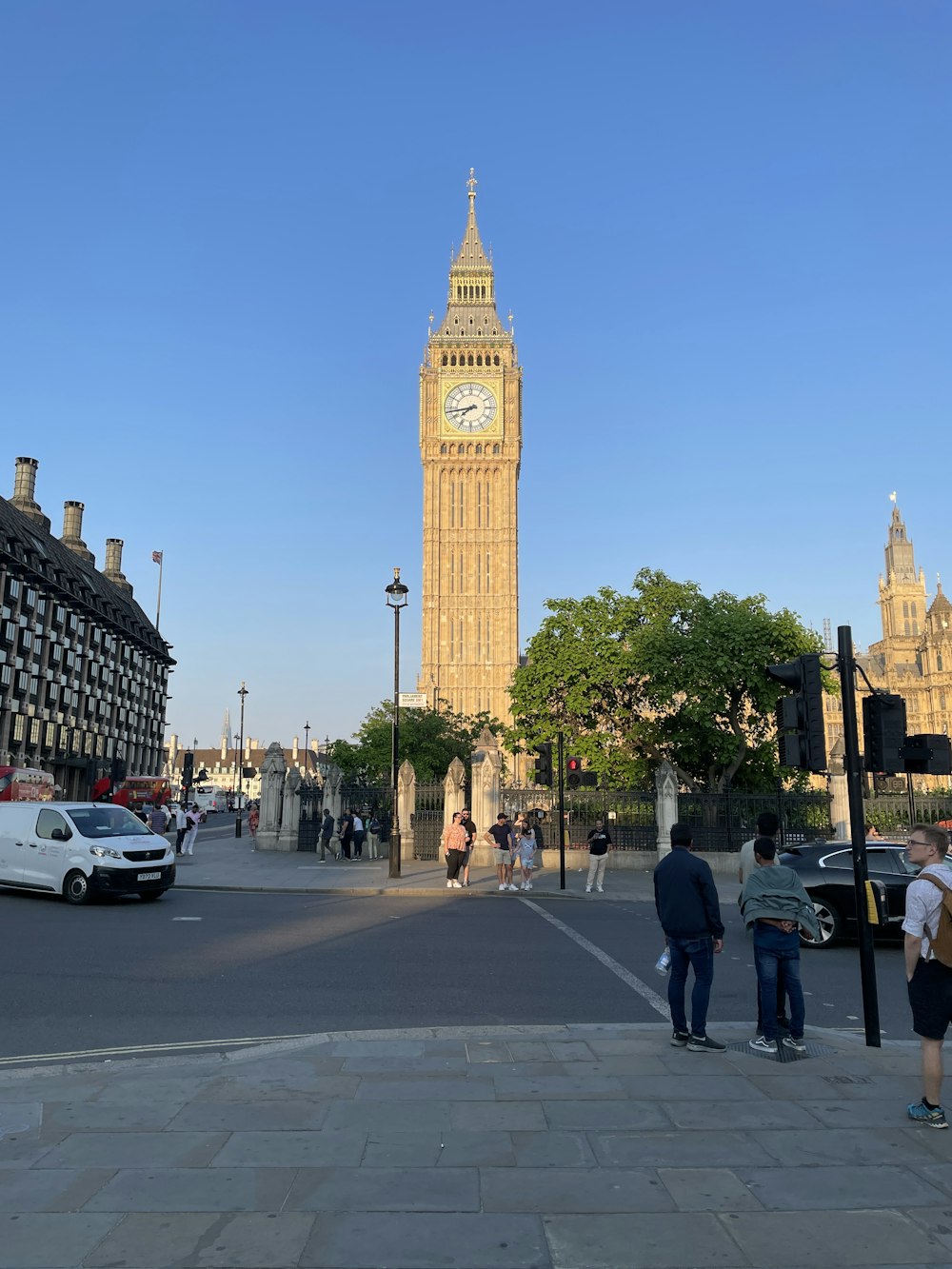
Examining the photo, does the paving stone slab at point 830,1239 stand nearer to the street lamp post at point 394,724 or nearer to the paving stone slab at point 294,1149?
the paving stone slab at point 294,1149

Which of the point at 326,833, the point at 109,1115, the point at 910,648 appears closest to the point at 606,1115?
the point at 109,1115

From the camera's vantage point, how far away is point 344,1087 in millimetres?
5750

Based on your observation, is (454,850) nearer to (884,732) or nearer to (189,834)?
(189,834)

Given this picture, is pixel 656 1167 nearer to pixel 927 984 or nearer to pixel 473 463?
pixel 927 984

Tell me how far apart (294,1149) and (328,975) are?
5.27 metres

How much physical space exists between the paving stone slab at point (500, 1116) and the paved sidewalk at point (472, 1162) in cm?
2

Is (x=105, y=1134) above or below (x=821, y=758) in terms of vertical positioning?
below

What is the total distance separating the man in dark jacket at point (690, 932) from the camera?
268 inches

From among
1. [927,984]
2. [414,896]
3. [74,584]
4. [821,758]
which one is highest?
[74,584]

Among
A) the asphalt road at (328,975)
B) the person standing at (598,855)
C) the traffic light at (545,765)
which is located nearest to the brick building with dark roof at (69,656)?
the traffic light at (545,765)

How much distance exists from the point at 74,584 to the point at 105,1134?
71.5 metres

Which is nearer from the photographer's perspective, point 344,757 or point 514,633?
point 344,757

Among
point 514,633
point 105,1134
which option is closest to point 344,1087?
point 105,1134

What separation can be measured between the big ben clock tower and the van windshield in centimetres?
7497
